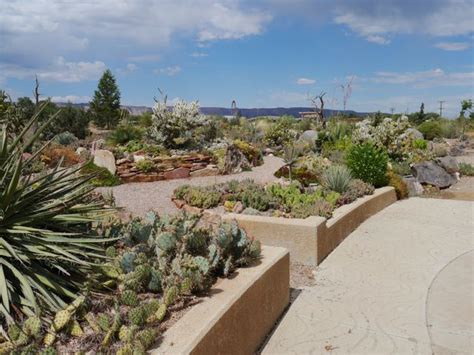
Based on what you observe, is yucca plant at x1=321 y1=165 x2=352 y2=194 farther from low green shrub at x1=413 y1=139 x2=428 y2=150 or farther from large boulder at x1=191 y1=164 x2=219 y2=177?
low green shrub at x1=413 y1=139 x2=428 y2=150

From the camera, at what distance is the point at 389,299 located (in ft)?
17.0

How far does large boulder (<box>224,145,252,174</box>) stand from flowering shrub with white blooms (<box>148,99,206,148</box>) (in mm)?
1529

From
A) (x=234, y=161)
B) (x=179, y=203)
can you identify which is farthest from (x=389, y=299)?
(x=234, y=161)

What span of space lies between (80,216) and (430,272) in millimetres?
4488

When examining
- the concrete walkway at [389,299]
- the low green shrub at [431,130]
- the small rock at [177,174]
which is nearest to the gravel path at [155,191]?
the small rock at [177,174]

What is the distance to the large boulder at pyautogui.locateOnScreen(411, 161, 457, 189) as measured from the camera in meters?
13.2

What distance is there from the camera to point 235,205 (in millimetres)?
7926

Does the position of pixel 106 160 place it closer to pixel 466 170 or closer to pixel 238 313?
pixel 238 313

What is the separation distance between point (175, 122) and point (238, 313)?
1041 centimetres

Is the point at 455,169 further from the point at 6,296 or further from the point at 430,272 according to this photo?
the point at 6,296

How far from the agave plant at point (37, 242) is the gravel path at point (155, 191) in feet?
11.3

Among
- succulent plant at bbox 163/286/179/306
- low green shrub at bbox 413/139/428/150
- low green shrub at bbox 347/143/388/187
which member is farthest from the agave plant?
low green shrub at bbox 413/139/428/150

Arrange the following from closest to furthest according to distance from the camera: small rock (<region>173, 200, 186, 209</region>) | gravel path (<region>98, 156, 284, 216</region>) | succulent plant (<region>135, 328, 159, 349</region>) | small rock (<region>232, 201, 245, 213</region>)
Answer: succulent plant (<region>135, 328, 159, 349</region>) → small rock (<region>232, 201, 245, 213</region>) → small rock (<region>173, 200, 186, 209</region>) → gravel path (<region>98, 156, 284, 216</region>)

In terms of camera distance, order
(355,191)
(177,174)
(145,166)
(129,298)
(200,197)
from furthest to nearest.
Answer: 1. (177,174)
2. (145,166)
3. (355,191)
4. (200,197)
5. (129,298)
